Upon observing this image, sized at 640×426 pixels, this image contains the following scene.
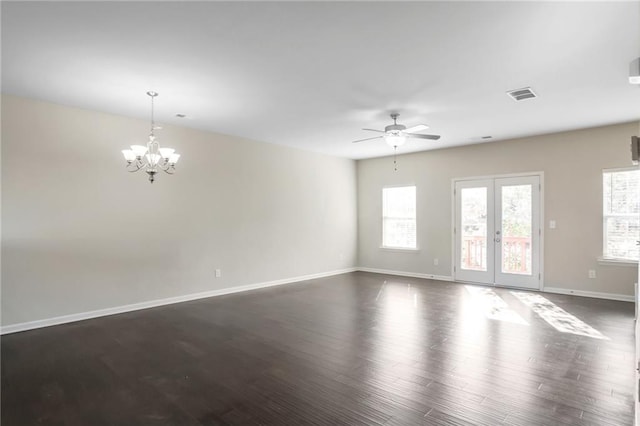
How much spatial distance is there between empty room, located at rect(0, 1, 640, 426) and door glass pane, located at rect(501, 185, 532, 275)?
36 millimetres

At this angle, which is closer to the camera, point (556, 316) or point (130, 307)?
point (556, 316)

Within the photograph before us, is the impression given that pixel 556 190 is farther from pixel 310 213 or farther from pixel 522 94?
pixel 310 213

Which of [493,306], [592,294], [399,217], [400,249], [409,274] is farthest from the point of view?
[399,217]

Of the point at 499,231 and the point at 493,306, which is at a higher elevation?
the point at 499,231

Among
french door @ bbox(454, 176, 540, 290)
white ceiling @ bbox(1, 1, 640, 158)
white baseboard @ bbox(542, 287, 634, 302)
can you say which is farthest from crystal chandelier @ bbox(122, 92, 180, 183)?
white baseboard @ bbox(542, 287, 634, 302)

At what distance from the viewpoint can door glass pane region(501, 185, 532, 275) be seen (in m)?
6.15

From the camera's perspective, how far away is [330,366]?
3.03 meters

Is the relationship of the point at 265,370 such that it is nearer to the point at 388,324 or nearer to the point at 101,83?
the point at 388,324

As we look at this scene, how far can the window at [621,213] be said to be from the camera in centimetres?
517

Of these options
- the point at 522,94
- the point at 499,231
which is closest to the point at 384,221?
the point at 499,231

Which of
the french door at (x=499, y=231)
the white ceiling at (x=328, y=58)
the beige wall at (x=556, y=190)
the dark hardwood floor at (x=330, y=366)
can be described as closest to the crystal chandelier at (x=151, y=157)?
the white ceiling at (x=328, y=58)

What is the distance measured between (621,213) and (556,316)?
2.18 metres

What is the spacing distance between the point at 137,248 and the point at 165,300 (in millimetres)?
906

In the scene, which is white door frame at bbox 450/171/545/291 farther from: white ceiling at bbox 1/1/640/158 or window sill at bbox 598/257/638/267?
white ceiling at bbox 1/1/640/158
